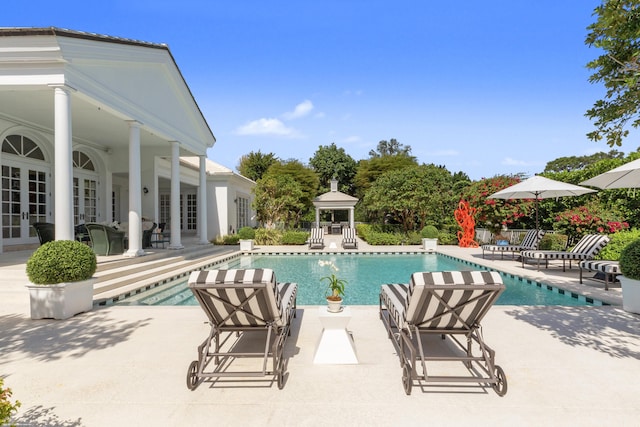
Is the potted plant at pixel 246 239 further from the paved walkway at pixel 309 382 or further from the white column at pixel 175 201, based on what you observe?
the paved walkway at pixel 309 382

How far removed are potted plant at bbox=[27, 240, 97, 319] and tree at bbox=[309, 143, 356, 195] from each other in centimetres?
3516

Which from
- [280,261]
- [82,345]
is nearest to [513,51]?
[280,261]

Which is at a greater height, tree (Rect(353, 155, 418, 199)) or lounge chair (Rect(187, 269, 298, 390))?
tree (Rect(353, 155, 418, 199))

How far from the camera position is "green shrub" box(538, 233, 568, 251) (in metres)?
11.8

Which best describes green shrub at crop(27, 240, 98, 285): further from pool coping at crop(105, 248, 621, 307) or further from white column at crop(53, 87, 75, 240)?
white column at crop(53, 87, 75, 240)

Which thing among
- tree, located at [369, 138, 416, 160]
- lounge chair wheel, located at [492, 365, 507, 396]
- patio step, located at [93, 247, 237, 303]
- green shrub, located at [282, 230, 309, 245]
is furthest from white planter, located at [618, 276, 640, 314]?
tree, located at [369, 138, 416, 160]

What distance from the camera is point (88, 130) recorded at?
A: 1195 cm

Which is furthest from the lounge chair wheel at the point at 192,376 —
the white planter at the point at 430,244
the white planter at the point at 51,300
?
the white planter at the point at 430,244

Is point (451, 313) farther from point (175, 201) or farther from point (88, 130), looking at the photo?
point (88, 130)

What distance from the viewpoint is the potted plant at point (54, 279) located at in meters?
5.30

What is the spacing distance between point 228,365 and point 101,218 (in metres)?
14.1

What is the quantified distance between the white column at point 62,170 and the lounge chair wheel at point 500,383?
8.22 m

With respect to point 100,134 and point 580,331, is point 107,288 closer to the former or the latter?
point 100,134

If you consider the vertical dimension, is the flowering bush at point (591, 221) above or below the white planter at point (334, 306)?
above
